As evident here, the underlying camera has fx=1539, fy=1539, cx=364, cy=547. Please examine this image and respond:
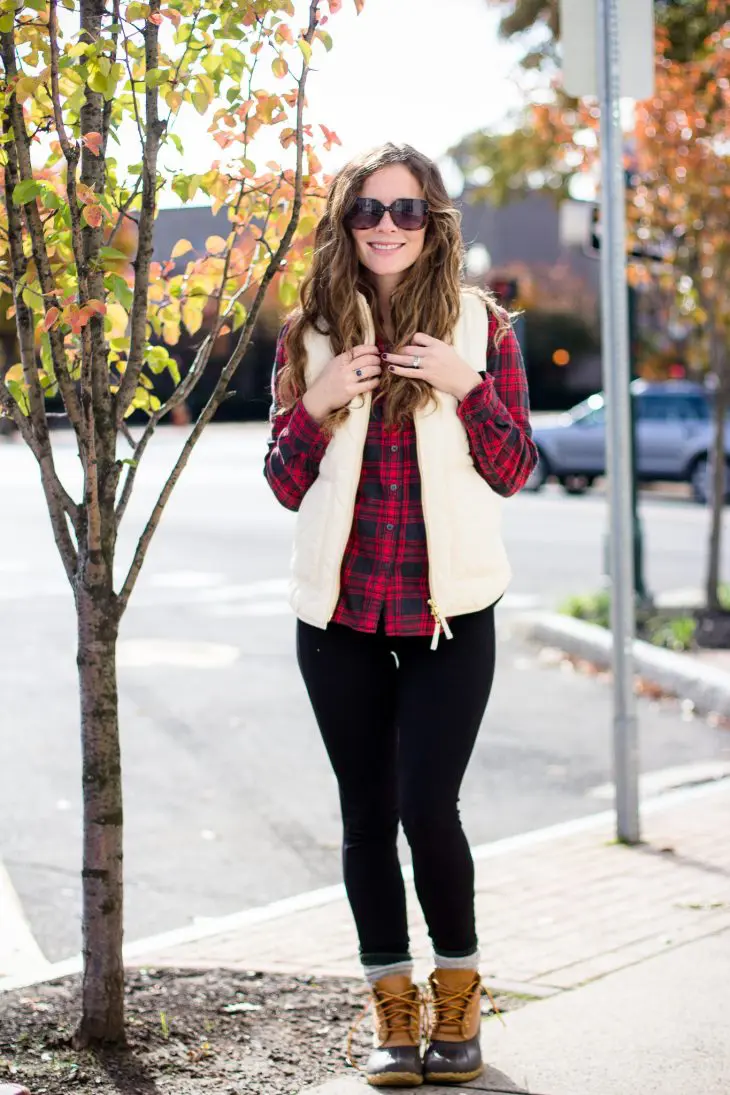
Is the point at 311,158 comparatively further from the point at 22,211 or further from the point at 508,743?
the point at 508,743

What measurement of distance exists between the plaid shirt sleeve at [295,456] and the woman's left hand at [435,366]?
0.22 m

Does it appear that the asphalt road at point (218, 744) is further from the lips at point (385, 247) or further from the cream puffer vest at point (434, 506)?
the lips at point (385, 247)

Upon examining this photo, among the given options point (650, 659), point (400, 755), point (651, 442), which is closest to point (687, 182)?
point (650, 659)

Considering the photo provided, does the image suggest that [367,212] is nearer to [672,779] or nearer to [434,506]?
[434,506]

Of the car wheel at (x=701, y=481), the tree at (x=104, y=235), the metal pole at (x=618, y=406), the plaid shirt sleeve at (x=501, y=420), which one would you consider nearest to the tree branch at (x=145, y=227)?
the tree at (x=104, y=235)

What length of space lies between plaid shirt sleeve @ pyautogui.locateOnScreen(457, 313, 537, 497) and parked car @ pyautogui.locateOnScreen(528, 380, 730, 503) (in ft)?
66.6

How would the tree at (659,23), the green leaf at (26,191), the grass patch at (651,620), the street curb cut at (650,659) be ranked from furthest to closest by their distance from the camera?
the tree at (659,23)
the grass patch at (651,620)
the street curb cut at (650,659)
the green leaf at (26,191)

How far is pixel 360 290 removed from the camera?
11.0 feet

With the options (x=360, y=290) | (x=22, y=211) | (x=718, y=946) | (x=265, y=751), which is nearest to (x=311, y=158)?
(x=360, y=290)

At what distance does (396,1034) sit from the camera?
3.35 m

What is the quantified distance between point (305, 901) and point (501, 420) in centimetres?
227

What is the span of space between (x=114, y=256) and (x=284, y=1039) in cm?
184

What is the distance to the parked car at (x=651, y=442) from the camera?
23719 millimetres

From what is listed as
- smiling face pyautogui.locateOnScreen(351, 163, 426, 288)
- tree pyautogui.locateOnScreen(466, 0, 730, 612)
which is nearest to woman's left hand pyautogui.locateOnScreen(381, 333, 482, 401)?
smiling face pyautogui.locateOnScreen(351, 163, 426, 288)
